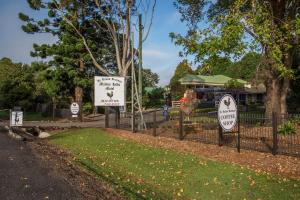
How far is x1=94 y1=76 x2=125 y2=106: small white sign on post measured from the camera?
2148cm

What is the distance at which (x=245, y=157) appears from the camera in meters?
11.9

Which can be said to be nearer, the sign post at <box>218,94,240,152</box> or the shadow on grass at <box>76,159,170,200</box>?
the shadow on grass at <box>76,159,170,200</box>

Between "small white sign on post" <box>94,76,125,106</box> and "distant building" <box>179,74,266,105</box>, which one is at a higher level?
"distant building" <box>179,74,266,105</box>

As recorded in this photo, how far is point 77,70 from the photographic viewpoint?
Answer: 39312 mm

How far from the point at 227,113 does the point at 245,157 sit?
56.2 inches

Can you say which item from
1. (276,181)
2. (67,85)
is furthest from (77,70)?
(276,181)

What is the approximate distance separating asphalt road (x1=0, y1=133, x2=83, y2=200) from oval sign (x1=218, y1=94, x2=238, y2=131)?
509cm

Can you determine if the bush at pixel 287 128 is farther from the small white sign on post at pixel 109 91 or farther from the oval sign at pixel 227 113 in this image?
the small white sign on post at pixel 109 91

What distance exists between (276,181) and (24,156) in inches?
276

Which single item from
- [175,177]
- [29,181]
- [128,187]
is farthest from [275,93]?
[29,181]

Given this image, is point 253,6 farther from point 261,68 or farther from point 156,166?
point 156,166

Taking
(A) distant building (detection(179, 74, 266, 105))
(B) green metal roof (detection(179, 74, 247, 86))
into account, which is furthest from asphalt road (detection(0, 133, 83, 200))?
(B) green metal roof (detection(179, 74, 247, 86))

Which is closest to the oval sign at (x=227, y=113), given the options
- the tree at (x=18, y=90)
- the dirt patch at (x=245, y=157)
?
the dirt patch at (x=245, y=157)

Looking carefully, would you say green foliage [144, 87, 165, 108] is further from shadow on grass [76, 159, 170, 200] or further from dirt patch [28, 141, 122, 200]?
shadow on grass [76, 159, 170, 200]
